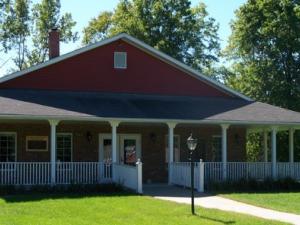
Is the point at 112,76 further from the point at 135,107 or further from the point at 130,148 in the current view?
the point at 130,148

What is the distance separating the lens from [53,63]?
25594 mm

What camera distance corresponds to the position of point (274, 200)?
1889 cm

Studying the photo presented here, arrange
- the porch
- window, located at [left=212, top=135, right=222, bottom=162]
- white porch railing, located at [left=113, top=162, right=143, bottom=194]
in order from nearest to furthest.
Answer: white porch railing, located at [left=113, top=162, right=143, bottom=194] < the porch < window, located at [left=212, top=135, right=222, bottom=162]

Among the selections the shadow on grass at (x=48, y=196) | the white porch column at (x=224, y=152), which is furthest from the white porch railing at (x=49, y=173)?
the white porch column at (x=224, y=152)

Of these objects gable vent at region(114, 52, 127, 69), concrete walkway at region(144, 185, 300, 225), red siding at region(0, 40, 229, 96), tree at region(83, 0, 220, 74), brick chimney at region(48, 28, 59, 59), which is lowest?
concrete walkway at region(144, 185, 300, 225)

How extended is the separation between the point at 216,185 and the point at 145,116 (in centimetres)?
370

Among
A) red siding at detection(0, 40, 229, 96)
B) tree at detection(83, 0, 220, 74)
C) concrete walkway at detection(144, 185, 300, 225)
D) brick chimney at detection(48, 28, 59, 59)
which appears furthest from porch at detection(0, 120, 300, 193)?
tree at detection(83, 0, 220, 74)

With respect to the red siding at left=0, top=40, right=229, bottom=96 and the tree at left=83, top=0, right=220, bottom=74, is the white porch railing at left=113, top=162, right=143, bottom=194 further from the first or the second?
the tree at left=83, top=0, right=220, bottom=74

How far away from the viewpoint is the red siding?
1005 inches

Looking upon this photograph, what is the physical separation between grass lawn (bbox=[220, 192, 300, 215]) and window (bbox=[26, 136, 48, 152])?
27.6 ft

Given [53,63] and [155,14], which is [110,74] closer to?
[53,63]

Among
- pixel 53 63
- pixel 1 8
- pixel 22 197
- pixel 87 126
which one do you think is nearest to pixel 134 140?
pixel 87 126

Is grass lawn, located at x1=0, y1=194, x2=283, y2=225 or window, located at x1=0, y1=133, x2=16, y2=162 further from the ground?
window, located at x1=0, y1=133, x2=16, y2=162

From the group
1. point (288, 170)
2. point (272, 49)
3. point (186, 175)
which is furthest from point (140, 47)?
point (272, 49)
